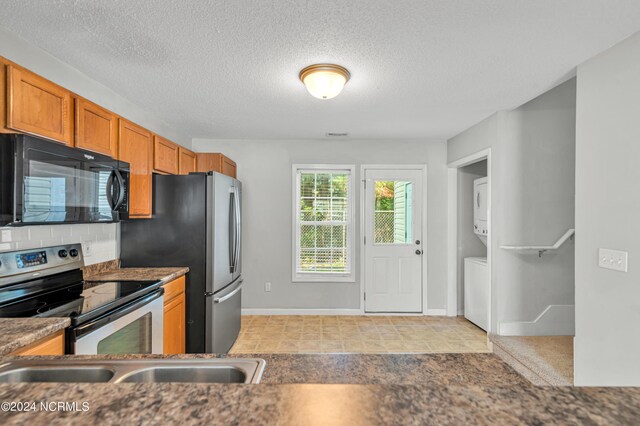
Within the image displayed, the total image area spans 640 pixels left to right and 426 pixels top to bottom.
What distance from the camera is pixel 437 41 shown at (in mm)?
1945

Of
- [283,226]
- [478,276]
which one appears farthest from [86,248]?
[478,276]

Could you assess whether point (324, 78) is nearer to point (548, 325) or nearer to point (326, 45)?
point (326, 45)

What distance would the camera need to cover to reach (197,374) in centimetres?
84

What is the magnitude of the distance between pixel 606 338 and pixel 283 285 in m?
3.29

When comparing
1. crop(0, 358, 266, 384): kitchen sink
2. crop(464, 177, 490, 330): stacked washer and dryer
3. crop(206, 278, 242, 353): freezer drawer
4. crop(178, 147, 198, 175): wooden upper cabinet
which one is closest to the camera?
crop(0, 358, 266, 384): kitchen sink

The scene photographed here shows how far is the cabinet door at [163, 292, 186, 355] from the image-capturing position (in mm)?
2557

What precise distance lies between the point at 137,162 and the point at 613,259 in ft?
11.1

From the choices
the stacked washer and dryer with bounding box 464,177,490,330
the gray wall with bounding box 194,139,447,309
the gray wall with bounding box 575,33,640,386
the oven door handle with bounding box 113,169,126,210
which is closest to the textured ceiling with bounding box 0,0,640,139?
the gray wall with bounding box 575,33,640,386

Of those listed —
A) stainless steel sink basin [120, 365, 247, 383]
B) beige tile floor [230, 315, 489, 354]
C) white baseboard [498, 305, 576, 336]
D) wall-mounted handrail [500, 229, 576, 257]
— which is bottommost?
beige tile floor [230, 315, 489, 354]

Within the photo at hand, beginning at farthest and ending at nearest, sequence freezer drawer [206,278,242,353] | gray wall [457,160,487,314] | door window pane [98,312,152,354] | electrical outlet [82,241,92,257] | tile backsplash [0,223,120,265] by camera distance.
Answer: gray wall [457,160,487,314] → freezer drawer [206,278,242,353] → electrical outlet [82,241,92,257] → tile backsplash [0,223,120,265] → door window pane [98,312,152,354]

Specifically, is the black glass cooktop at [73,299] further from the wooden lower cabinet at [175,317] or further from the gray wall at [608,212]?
the gray wall at [608,212]

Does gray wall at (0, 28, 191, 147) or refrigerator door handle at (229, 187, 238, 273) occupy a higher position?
gray wall at (0, 28, 191, 147)

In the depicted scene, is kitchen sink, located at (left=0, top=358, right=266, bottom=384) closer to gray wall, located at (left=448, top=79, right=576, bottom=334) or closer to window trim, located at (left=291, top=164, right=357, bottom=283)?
gray wall, located at (left=448, top=79, right=576, bottom=334)

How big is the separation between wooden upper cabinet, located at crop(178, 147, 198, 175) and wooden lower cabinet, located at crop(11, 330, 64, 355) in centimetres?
221
